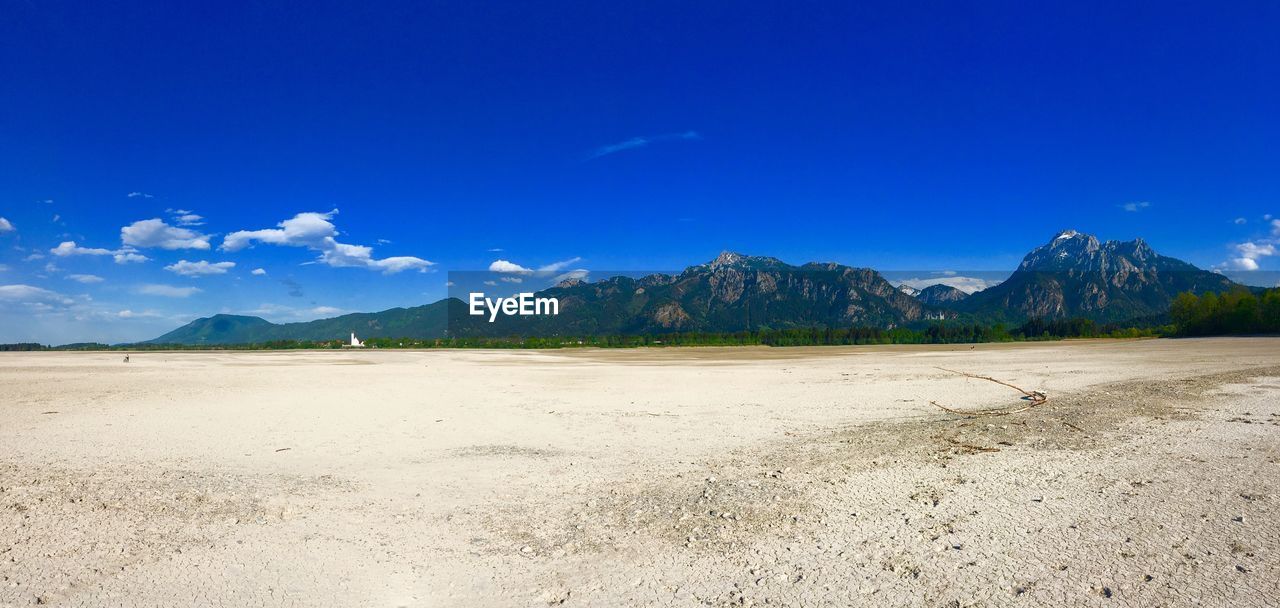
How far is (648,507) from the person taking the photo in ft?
23.5

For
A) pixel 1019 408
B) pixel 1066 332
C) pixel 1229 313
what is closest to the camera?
pixel 1019 408

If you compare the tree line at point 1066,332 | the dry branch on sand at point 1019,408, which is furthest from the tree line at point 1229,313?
the dry branch on sand at point 1019,408

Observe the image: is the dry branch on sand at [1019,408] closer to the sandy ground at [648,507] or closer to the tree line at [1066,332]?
the sandy ground at [648,507]

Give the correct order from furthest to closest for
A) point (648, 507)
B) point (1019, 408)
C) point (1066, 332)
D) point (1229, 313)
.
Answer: point (1066, 332), point (1229, 313), point (1019, 408), point (648, 507)

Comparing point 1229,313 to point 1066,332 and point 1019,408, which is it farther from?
point 1019,408

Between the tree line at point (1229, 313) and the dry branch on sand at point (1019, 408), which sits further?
the tree line at point (1229, 313)

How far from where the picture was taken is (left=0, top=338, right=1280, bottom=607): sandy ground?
16.5ft

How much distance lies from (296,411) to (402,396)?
3932 mm

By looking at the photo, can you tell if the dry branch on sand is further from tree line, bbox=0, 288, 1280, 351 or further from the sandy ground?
tree line, bbox=0, 288, 1280, 351

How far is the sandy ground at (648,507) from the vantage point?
502 cm

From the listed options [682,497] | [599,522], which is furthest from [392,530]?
[682,497]

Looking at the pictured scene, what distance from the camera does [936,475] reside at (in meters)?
8.35

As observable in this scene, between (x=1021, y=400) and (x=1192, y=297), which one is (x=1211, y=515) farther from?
(x=1192, y=297)

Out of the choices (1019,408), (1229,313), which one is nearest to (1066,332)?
(1229,313)
